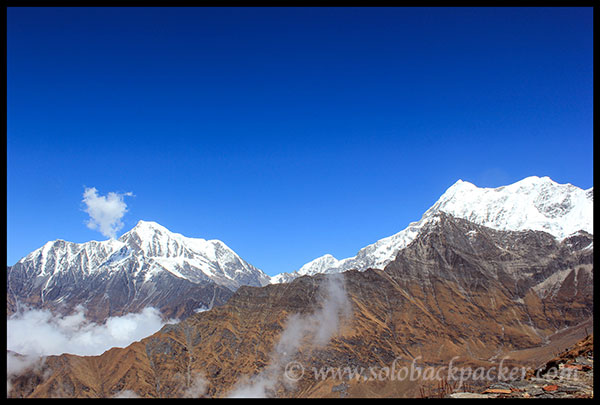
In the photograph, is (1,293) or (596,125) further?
(596,125)

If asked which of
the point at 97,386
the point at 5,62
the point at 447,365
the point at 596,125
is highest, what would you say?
the point at 5,62

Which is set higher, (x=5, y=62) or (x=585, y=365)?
(x=5, y=62)

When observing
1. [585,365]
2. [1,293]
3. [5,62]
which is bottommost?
[585,365]

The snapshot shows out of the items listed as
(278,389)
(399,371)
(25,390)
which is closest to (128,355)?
(25,390)

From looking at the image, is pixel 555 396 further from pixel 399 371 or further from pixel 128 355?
pixel 128 355

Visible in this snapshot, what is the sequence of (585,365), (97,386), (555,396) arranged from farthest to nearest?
(97,386) < (585,365) < (555,396)

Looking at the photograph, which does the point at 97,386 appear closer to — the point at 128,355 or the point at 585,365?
the point at 128,355

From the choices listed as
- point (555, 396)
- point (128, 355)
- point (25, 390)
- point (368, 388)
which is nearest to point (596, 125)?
point (555, 396)
